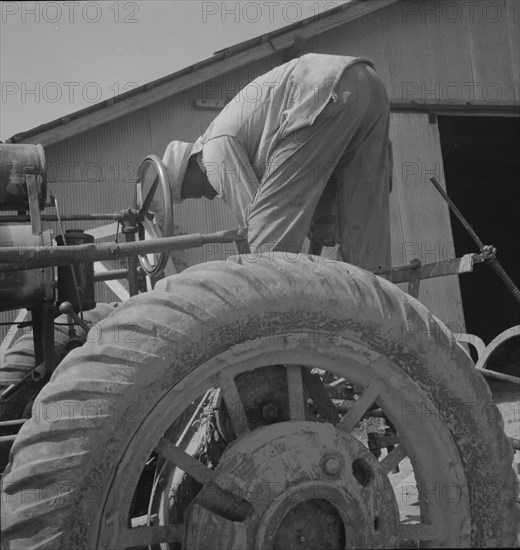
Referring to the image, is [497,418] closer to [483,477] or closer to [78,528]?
[483,477]

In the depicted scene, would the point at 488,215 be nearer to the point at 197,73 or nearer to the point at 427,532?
the point at 197,73

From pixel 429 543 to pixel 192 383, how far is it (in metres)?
0.87

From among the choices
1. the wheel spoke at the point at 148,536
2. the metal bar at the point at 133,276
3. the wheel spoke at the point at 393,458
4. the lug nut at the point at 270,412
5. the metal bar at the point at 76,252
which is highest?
the metal bar at the point at 76,252

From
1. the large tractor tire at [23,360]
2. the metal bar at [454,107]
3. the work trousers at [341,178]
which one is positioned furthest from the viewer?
A: the metal bar at [454,107]

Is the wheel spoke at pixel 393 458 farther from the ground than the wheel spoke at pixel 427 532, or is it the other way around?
the wheel spoke at pixel 393 458

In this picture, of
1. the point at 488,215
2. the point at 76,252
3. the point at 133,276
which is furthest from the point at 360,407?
the point at 488,215

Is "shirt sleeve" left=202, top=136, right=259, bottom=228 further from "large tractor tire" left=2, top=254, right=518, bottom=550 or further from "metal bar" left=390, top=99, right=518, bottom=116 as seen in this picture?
"metal bar" left=390, top=99, right=518, bottom=116

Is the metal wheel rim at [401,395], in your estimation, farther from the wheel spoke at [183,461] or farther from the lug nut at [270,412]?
the lug nut at [270,412]

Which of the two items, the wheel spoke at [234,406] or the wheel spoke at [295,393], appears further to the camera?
the wheel spoke at [295,393]

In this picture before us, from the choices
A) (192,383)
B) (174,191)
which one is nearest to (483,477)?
(192,383)

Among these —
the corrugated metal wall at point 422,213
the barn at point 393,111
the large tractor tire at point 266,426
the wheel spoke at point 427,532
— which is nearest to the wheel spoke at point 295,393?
the large tractor tire at point 266,426

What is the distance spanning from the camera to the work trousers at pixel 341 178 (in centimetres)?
283

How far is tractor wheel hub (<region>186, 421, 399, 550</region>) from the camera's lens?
1859 mm

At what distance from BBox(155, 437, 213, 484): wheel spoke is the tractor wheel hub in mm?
68
